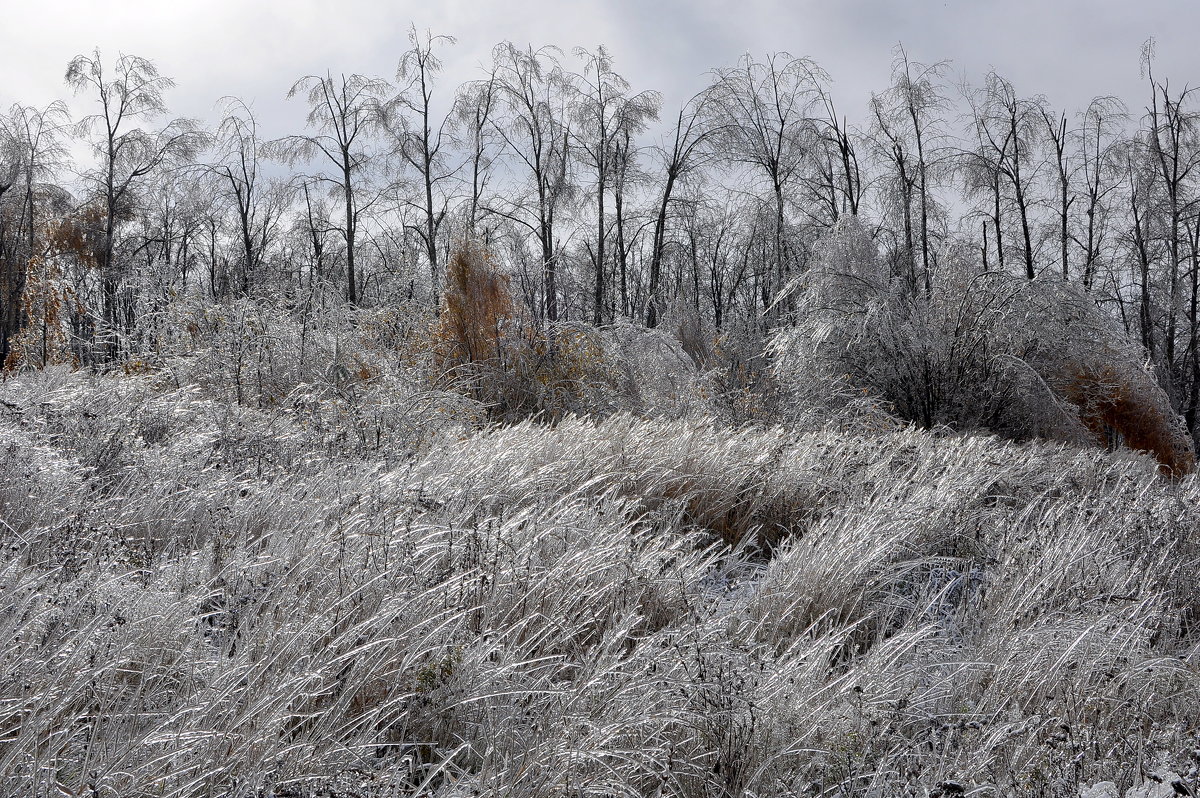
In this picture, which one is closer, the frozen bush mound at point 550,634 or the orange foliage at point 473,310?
the frozen bush mound at point 550,634

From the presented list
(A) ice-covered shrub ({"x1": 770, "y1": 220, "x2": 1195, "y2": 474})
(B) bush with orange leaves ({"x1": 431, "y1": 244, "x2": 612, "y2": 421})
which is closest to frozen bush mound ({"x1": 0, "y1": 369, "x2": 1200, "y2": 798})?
(B) bush with orange leaves ({"x1": 431, "y1": 244, "x2": 612, "y2": 421})

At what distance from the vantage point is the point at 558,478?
13.9 ft

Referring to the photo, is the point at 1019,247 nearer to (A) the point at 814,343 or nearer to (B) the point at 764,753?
(A) the point at 814,343

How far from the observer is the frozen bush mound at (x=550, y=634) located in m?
1.70

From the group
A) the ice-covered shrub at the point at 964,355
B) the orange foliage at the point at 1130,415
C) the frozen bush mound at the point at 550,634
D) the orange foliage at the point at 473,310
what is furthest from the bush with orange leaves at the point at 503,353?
the orange foliage at the point at 1130,415

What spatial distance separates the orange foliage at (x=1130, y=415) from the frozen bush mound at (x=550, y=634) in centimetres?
792

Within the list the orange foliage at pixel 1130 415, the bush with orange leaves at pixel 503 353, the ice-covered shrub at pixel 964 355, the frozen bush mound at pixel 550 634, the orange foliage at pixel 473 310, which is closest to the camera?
the frozen bush mound at pixel 550 634

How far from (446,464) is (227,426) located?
1.83 metres

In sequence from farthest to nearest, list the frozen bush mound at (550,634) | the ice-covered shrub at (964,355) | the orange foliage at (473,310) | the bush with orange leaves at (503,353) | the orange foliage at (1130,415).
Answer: the orange foliage at (1130,415), the ice-covered shrub at (964,355), the orange foliage at (473,310), the bush with orange leaves at (503,353), the frozen bush mound at (550,634)

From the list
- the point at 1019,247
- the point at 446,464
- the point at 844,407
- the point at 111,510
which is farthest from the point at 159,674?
the point at 1019,247

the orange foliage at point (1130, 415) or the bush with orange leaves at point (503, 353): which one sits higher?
the bush with orange leaves at point (503, 353)

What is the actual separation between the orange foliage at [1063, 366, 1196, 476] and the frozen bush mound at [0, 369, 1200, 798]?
792 centimetres

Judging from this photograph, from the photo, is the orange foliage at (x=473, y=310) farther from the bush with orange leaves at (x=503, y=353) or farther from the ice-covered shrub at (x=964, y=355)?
the ice-covered shrub at (x=964, y=355)

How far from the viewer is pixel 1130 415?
40.1 feet
